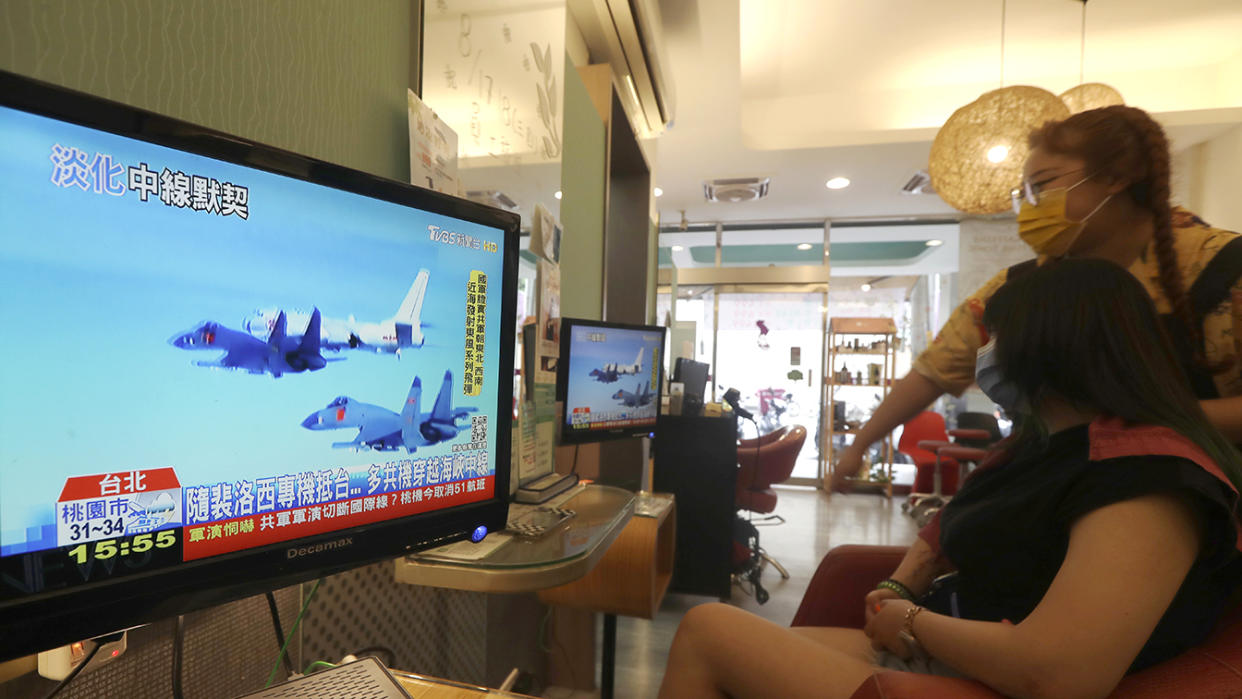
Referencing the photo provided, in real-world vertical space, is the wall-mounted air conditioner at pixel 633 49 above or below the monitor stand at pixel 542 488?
above

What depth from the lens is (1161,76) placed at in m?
3.68

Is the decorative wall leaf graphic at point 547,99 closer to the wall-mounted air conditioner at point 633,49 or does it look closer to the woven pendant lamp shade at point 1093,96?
the wall-mounted air conditioner at point 633,49

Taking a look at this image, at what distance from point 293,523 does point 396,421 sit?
0.14m

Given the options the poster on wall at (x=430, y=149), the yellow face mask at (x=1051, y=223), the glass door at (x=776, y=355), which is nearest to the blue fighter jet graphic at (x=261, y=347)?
the poster on wall at (x=430, y=149)

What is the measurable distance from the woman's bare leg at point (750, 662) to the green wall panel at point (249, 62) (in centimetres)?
101

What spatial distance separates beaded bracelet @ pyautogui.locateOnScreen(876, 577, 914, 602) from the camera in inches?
45.6

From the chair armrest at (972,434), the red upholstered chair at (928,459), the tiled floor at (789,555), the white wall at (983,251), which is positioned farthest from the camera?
the white wall at (983,251)

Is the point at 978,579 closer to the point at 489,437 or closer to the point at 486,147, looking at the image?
the point at 489,437

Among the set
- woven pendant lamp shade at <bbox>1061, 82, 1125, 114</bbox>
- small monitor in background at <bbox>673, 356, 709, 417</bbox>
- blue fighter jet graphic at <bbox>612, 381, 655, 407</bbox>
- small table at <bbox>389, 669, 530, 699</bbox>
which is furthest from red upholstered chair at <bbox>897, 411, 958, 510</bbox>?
small table at <bbox>389, 669, 530, 699</bbox>

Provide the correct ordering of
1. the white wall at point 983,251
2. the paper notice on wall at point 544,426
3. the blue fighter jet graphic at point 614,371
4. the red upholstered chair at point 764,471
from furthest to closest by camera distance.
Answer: the white wall at point 983,251, the red upholstered chair at point 764,471, the blue fighter jet graphic at point 614,371, the paper notice on wall at point 544,426

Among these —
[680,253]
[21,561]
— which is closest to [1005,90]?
[21,561]

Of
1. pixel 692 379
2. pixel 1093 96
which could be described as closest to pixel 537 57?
pixel 692 379

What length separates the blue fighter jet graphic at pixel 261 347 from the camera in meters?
0.46

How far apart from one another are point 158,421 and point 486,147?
98 cm
